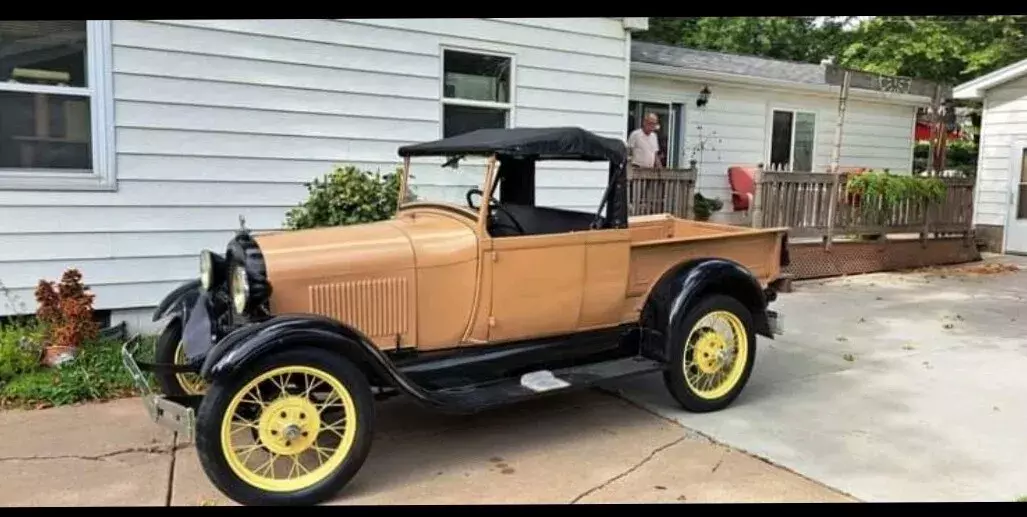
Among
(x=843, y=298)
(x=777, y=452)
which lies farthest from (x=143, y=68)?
(x=843, y=298)

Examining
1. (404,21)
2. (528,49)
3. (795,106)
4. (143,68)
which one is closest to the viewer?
(143,68)

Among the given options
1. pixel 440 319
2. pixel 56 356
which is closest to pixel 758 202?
pixel 440 319

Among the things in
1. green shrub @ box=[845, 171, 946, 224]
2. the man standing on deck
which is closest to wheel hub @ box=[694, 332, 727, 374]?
the man standing on deck

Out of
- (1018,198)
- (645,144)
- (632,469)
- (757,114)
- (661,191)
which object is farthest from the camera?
(1018,198)

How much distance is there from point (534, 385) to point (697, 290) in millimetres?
1217

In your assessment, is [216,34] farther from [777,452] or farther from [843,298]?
[843,298]

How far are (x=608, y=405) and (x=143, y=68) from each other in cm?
432

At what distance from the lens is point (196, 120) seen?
6223 mm

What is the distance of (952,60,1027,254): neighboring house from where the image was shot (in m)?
12.7

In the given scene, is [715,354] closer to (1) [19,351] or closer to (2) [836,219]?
(1) [19,351]

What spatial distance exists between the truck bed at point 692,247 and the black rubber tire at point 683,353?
32 cm

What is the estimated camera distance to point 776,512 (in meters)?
3.40

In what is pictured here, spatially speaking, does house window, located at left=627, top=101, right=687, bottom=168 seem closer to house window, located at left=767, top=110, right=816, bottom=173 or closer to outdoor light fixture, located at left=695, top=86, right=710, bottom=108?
outdoor light fixture, located at left=695, top=86, right=710, bottom=108

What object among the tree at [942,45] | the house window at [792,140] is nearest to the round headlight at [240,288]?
the house window at [792,140]
